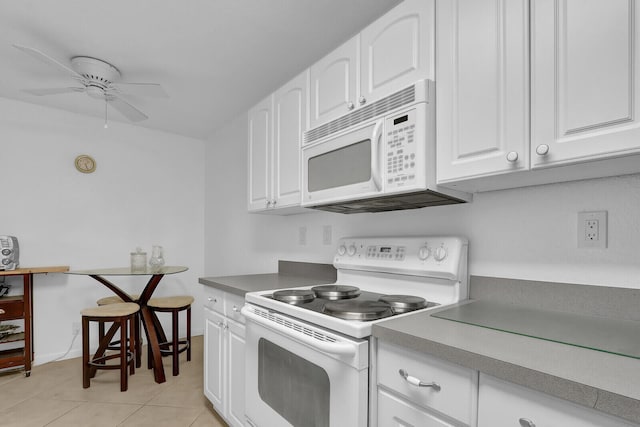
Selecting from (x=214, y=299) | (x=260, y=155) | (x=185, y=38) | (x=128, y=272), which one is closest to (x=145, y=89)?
(x=185, y=38)

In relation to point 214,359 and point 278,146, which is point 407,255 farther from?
point 214,359

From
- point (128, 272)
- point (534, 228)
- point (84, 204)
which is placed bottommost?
point (128, 272)

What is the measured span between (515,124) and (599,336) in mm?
643

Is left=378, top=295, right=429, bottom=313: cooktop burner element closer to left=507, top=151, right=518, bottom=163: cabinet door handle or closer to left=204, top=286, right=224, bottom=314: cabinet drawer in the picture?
left=507, top=151, right=518, bottom=163: cabinet door handle

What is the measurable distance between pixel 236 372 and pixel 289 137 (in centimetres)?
139

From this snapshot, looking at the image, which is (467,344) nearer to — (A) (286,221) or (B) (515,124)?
(B) (515,124)

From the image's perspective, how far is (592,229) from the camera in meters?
1.16

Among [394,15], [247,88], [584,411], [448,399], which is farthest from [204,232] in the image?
[584,411]

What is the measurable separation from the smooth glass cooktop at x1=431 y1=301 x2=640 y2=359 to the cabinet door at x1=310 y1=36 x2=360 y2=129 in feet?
3.40

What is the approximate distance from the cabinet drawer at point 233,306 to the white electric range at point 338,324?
0.63 feet

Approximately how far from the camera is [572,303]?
3.89ft

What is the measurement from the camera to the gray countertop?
63 centimetres

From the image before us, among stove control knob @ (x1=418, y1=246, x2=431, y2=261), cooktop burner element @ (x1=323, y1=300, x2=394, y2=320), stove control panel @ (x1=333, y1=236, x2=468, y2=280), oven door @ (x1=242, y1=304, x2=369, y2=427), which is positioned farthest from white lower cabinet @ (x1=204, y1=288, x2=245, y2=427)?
stove control knob @ (x1=418, y1=246, x2=431, y2=261)

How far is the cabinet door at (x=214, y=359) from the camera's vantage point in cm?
205
